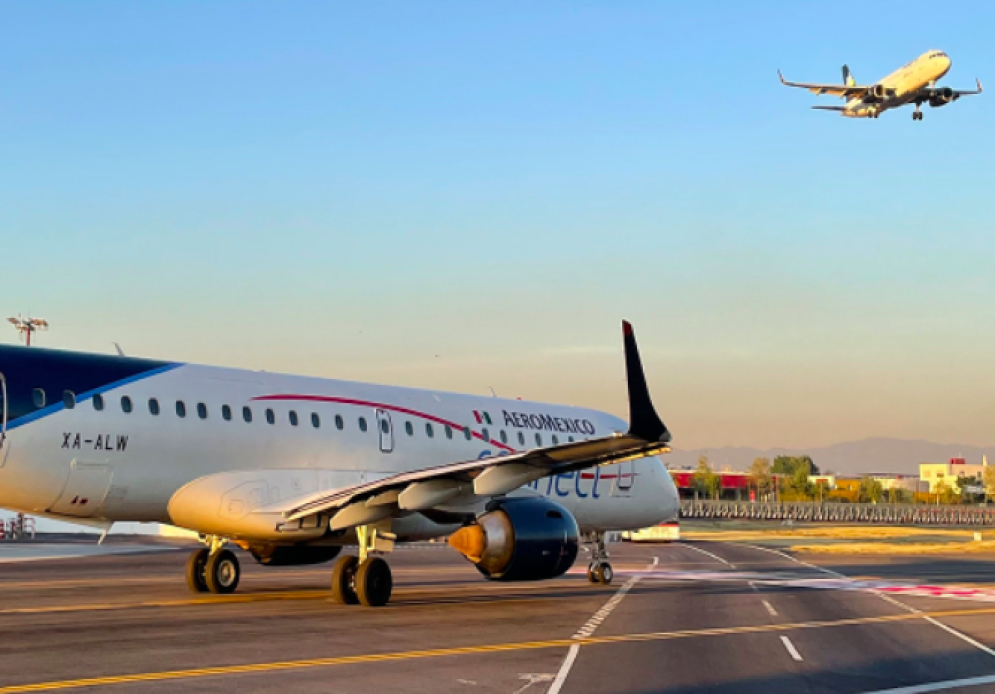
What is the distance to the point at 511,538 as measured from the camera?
2020 centimetres

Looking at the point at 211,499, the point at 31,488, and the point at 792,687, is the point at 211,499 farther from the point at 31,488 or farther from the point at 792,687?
the point at 792,687

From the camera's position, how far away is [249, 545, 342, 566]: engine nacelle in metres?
23.6

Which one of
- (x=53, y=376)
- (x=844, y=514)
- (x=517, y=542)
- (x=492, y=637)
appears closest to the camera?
(x=492, y=637)

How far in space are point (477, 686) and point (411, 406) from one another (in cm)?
1301

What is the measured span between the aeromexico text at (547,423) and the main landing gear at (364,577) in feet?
22.2

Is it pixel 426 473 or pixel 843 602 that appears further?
pixel 843 602

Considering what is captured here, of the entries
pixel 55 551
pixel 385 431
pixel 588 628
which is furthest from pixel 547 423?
pixel 55 551

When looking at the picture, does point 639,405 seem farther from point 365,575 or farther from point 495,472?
point 365,575

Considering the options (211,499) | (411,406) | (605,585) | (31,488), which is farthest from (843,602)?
(31,488)

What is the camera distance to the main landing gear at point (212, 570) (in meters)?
23.3

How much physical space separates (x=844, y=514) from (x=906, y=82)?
85.6 m

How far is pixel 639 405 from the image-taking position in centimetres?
1847

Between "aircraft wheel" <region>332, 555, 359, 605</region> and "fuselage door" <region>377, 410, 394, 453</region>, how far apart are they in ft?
10.5

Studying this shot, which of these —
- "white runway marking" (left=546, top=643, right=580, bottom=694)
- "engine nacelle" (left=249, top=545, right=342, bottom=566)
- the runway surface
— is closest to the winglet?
the runway surface
